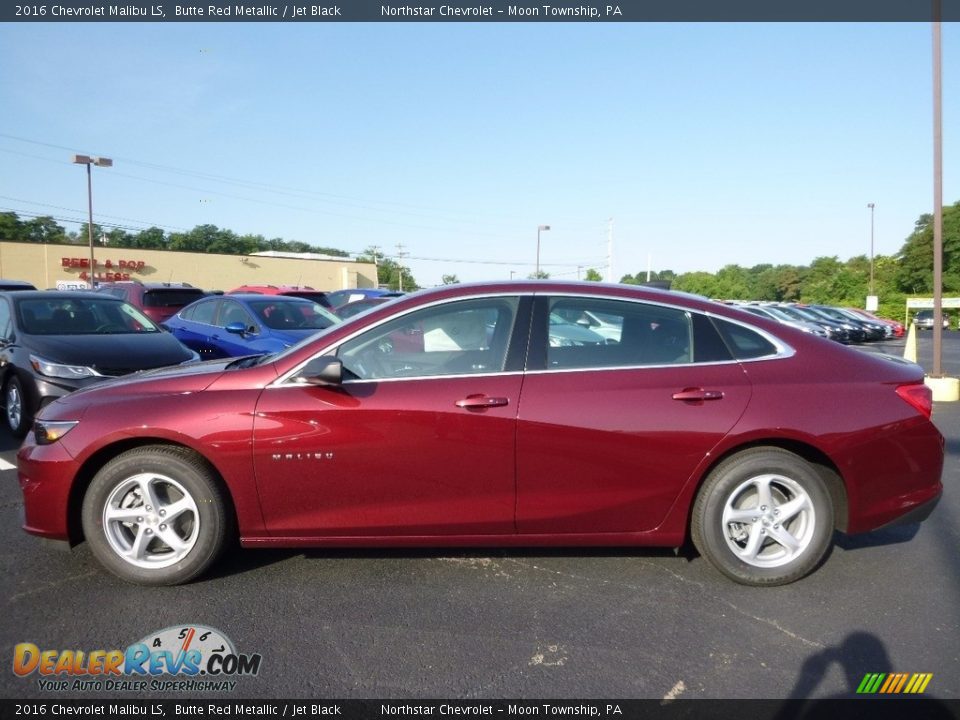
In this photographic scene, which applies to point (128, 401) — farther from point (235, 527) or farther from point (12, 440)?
point (12, 440)

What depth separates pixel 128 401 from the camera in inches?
144

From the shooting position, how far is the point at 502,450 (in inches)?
137

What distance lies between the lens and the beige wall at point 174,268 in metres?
41.6

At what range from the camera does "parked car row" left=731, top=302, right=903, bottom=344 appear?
1130 inches

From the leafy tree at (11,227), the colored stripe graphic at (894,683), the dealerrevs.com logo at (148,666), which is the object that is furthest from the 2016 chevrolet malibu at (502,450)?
the leafy tree at (11,227)

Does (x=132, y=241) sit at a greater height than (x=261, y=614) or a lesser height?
greater

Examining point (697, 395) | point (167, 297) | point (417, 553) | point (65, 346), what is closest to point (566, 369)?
point (697, 395)

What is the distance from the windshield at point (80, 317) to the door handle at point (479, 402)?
227 inches

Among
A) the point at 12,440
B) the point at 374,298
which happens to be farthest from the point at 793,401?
the point at 374,298

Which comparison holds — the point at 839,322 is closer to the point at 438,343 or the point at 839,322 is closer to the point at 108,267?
the point at 438,343

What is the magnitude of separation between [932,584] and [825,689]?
140 centimetres

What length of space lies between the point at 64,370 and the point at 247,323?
3399mm

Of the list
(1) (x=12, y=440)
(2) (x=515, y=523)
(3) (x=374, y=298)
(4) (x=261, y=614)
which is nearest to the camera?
(4) (x=261, y=614)

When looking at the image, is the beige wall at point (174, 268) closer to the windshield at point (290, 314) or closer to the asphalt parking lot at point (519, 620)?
the windshield at point (290, 314)
